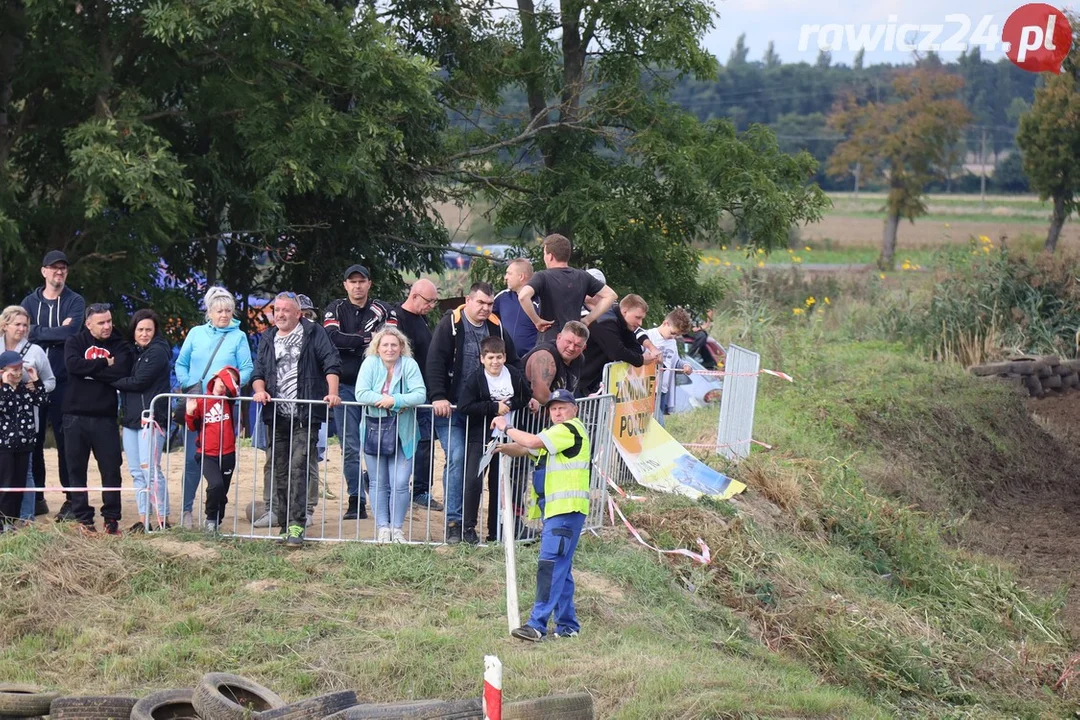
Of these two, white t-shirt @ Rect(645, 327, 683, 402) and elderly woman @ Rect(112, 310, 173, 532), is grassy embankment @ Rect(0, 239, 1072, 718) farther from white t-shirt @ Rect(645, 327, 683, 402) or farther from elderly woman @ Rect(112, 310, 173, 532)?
white t-shirt @ Rect(645, 327, 683, 402)

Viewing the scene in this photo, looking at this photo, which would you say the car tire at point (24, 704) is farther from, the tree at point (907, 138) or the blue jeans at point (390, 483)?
the tree at point (907, 138)

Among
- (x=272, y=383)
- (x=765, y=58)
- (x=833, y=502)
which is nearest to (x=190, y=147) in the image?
(x=272, y=383)

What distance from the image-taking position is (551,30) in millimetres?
20188

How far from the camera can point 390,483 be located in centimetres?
997

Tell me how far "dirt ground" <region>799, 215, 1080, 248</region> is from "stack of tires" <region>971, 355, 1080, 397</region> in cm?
2715

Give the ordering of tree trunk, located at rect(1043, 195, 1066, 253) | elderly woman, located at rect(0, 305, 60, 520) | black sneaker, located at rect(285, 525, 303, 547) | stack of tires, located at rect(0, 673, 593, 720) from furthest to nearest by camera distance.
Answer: tree trunk, located at rect(1043, 195, 1066, 253)
elderly woman, located at rect(0, 305, 60, 520)
black sneaker, located at rect(285, 525, 303, 547)
stack of tires, located at rect(0, 673, 593, 720)

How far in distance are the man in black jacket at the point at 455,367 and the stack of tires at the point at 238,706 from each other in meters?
2.85

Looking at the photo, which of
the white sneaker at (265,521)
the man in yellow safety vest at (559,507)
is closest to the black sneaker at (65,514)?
the white sneaker at (265,521)

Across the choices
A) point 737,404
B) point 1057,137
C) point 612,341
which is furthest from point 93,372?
point 1057,137

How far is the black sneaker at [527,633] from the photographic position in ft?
26.4

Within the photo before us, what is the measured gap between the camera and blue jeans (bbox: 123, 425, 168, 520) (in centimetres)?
964

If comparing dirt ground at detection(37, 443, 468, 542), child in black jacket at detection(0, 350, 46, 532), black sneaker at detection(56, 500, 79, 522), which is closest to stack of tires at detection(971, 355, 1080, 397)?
dirt ground at detection(37, 443, 468, 542)

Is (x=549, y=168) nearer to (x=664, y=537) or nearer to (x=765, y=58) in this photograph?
(x=664, y=537)

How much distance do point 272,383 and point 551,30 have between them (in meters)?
11.7
